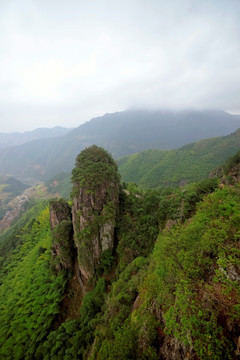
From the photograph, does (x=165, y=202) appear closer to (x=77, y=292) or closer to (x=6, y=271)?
(x=77, y=292)

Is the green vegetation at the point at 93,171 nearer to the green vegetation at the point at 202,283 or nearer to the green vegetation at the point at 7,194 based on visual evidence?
the green vegetation at the point at 202,283

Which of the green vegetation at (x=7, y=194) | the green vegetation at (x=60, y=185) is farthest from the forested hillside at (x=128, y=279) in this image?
the green vegetation at (x=7, y=194)

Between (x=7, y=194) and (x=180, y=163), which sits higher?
(x=180, y=163)

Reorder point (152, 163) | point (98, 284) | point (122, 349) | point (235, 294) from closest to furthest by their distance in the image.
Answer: point (235, 294), point (122, 349), point (98, 284), point (152, 163)

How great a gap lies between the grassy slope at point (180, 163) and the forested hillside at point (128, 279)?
62.2 m

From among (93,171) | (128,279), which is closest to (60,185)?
(93,171)

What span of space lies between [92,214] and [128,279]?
33.9 feet

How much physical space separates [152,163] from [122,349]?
125 m

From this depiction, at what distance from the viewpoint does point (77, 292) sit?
2412cm

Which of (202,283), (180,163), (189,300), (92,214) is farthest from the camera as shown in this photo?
(180,163)

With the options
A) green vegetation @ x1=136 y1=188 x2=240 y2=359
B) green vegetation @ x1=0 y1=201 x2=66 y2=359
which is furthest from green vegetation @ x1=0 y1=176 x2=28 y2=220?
green vegetation @ x1=136 y1=188 x2=240 y2=359

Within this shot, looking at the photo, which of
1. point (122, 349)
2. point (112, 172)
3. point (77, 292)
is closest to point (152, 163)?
point (112, 172)

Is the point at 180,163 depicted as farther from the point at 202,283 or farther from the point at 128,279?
the point at 202,283

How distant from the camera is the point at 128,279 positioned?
18.1 m
